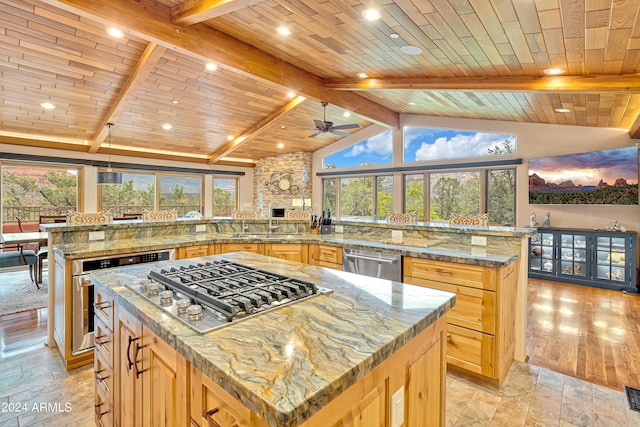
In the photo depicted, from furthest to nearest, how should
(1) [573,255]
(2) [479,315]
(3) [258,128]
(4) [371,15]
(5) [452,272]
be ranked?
1. (3) [258,128]
2. (1) [573,255]
3. (4) [371,15]
4. (5) [452,272]
5. (2) [479,315]

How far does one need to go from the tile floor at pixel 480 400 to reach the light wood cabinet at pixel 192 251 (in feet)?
3.94

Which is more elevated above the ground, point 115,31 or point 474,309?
point 115,31

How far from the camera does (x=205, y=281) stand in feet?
4.77

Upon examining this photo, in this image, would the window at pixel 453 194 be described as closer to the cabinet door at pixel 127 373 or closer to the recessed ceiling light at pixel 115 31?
the recessed ceiling light at pixel 115 31

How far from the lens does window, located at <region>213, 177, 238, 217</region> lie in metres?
9.83

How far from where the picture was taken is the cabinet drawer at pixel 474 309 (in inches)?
92.1

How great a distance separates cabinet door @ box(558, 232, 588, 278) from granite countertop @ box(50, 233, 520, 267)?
391 cm

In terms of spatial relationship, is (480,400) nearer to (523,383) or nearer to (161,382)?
(523,383)

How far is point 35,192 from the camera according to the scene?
677 cm

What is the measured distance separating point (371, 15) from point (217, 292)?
265 cm

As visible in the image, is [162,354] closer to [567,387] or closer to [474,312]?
[474,312]

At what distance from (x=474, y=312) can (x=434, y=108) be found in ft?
17.4

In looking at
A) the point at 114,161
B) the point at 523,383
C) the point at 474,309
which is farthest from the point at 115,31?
the point at 114,161

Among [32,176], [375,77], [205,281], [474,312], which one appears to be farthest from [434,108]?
[32,176]
